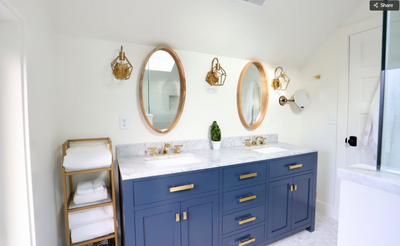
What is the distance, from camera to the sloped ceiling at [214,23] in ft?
4.83

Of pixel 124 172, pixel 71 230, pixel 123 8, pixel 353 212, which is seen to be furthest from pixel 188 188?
pixel 123 8

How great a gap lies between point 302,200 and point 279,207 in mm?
325

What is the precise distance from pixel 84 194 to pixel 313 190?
2048 mm

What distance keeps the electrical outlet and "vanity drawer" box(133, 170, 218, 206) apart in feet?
2.01

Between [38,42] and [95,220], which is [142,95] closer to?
[38,42]

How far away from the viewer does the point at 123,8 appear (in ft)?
4.85

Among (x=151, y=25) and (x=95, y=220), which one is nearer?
(x=95, y=220)

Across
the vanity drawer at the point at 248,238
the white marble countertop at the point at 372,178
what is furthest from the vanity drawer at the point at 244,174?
the white marble countertop at the point at 372,178

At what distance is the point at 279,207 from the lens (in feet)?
6.03

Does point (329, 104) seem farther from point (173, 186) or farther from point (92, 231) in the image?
point (92, 231)

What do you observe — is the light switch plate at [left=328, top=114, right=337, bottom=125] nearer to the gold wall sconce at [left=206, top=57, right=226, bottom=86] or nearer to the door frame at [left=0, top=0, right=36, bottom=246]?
the gold wall sconce at [left=206, top=57, right=226, bottom=86]

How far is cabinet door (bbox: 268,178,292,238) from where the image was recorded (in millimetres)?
1787

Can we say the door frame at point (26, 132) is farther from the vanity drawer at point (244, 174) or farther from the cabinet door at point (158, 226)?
the vanity drawer at point (244, 174)

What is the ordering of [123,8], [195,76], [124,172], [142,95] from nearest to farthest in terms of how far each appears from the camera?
[124,172] < [123,8] < [142,95] < [195,76]
